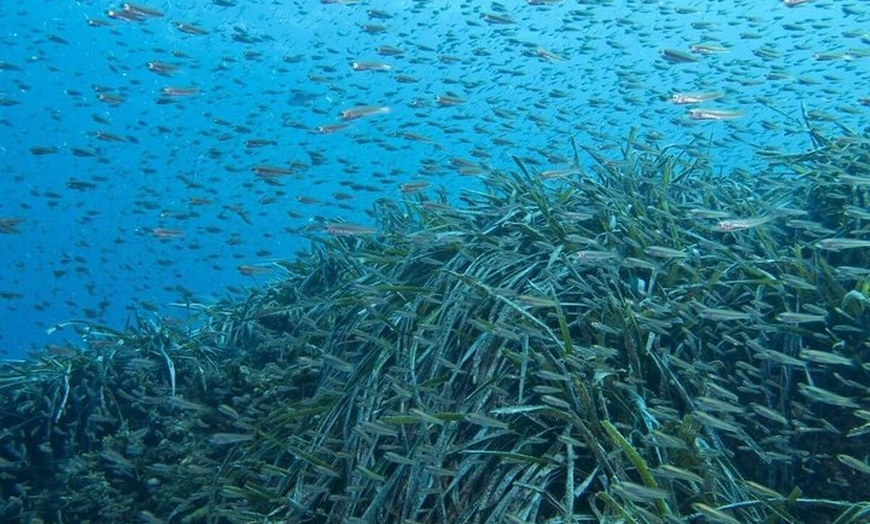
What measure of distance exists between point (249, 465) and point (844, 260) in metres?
4.51

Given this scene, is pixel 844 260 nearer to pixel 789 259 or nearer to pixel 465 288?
pixel 789 259

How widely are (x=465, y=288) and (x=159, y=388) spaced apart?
3.13 meters

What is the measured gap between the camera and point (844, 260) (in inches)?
180

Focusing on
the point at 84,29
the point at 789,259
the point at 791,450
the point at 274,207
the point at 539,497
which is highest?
the point at 789,259

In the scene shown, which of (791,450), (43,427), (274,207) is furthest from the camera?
(274,207)

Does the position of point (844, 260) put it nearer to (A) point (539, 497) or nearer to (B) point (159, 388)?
(A) point (539, 497)

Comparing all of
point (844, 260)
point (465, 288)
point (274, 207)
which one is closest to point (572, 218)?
point (465, 288)

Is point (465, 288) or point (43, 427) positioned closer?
point (465, 288)

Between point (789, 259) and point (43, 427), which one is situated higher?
point (789, 259)

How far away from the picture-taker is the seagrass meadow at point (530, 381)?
3.43m

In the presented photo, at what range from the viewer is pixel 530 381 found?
393 centimetres

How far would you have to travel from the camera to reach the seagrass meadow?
11.2 feet

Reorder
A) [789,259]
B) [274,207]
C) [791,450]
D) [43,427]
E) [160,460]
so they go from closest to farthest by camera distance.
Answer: [791,450] < [789,259] < [160,460] < [43,427] < [274,207]

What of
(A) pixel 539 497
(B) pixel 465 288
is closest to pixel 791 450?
(A) pixel 539 497
